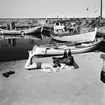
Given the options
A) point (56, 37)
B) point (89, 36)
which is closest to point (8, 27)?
point (56, 37)

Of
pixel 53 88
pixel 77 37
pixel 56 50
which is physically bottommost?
pixel 53 88

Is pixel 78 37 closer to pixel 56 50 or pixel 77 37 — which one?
pixel 77 37

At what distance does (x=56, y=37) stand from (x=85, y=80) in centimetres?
2731

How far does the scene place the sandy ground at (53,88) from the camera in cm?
729

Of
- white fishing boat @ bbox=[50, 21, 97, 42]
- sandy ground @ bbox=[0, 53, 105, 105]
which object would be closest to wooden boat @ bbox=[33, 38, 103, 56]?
sandy ground @ bbox=[0, 53, 105, 105]

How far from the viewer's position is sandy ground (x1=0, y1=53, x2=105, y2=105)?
729 cm

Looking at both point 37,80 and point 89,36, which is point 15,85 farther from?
point 89,36

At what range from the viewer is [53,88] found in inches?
336

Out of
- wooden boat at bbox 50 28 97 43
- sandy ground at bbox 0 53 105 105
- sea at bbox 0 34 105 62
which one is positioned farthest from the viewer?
wooden boat at bbox 50 28 97 43

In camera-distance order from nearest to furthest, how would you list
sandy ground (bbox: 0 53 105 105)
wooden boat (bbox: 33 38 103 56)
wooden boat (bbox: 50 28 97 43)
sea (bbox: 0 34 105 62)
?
sandy ground (bbox: 0 53 105 105), wooden boat (bbox: 33 38 103 56), sea (bbox: 0 34 105 62), wooden boat (bbox: 50 28 97 43)

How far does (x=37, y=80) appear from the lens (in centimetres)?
966

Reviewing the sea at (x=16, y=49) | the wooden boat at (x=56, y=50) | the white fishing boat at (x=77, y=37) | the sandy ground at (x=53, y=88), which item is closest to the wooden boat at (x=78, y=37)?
the white fishing boat at (x=77, y=37)

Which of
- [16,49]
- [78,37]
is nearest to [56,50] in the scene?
[78,37]

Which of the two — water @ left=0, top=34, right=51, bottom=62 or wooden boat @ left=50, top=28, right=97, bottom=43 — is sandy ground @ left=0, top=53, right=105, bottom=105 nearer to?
water @ left=0, top=34, right=51, bottom=62
